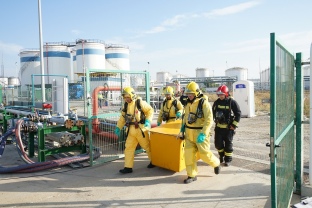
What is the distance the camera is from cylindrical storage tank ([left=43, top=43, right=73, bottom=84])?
126 ft

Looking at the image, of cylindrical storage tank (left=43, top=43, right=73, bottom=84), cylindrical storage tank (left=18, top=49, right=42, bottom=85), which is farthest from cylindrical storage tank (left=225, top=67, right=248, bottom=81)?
cylindrical storage tank (left=18, top=49, right=42, bottom=85)

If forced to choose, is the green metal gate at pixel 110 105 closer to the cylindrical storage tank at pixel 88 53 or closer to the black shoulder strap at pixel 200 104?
the black shoulder strap at pixel 200 104

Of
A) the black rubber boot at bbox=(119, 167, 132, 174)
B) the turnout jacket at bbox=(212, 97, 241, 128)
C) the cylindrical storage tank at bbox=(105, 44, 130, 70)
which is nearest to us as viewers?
the black rubber boot at bbox=(119, 167, 132, 174)

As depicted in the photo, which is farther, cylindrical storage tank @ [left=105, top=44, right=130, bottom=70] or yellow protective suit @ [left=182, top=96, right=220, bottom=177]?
cylindrical storage tank @ [left=105, top=44, right=130, bottom=70]

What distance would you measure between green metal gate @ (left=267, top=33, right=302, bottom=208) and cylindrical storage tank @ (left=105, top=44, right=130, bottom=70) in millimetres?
40271

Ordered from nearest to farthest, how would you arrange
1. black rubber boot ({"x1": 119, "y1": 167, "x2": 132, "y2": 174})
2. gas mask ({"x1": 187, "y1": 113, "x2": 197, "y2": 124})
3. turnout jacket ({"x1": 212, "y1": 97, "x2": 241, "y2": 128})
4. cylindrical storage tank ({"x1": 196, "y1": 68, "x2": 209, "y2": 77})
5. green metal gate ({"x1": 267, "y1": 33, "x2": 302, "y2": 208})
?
green metal gate ({"x1": 267, "y1": 33, "x2": 302, "y2": 208}) < gas mask ({"x1": 187, "y1": 113, "x2": 197, "y2": 124}) < black rubber boot ({"x1": 119, "y1": 167, "x2": 132, "y2": 174}) < turnout jacket ({"x1": 212, "y1": 97, "x2": 241, "y2": 128}) < cylindrical storage tank ({"x1": 196, "y1": 68, "x2": 209, "y2": 77})

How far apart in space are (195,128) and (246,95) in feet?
34.2

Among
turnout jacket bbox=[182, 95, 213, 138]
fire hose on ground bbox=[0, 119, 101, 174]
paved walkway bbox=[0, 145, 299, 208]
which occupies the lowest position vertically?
paved walkway bbox=[0, 145, 299, 208]

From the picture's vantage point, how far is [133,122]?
6078mm

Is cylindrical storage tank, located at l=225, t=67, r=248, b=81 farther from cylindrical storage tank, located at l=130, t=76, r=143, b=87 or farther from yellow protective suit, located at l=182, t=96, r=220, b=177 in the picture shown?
yellow protective suit, located at l=182, t=96, r=220, b=177

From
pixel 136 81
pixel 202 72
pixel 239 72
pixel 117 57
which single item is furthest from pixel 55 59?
pixel 202 72

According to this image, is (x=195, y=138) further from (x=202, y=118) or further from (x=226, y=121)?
(x=226, y=121)

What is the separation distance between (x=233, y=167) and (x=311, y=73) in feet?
9.47

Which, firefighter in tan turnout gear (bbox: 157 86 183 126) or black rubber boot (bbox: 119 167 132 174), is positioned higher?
firefighter in tan turnout gear (bbox: 157 86 183 126)
